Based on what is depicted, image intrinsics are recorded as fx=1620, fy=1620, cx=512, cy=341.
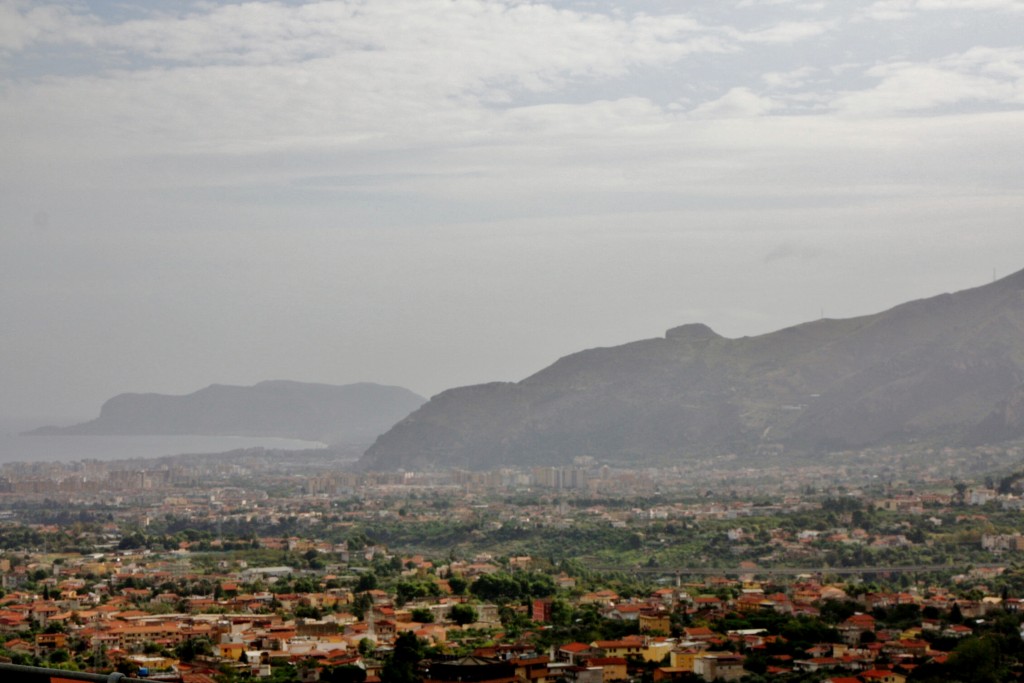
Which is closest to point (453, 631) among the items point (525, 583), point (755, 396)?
point (525, 583)

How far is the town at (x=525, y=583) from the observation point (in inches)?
1078

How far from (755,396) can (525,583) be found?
117304mm

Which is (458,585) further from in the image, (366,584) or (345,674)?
Result: (345,674)

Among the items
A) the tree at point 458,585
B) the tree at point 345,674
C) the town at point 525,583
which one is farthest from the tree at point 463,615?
the tree at point 345,674

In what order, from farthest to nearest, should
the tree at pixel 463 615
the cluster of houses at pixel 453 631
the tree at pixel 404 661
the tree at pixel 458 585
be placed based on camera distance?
the tree at pixel 458 585, the tree at pixel 463 615, the cluster of houses at pixel 453 631, the tree at pixel 404 661

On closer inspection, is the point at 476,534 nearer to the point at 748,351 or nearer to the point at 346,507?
the point at 346,507

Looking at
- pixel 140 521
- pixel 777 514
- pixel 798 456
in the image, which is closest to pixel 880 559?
pixel 777 514

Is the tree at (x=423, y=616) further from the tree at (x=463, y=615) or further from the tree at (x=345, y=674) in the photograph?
the tree at (x=345, y=674)

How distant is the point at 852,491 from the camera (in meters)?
86.2

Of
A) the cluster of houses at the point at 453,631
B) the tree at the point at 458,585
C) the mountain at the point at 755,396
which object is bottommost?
the cluster of houses at the point at 453,631

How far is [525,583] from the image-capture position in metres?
40.0

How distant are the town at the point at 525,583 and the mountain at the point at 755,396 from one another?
36.3 m

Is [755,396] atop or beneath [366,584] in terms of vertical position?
atop

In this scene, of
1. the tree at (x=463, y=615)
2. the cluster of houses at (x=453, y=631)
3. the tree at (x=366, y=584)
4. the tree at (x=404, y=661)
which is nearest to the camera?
the tree at (x=404, y=661)
